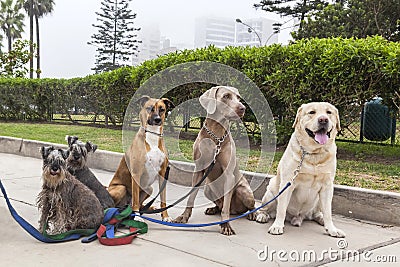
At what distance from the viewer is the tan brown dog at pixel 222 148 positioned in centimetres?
434

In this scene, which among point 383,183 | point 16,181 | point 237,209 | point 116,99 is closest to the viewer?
point 237,209

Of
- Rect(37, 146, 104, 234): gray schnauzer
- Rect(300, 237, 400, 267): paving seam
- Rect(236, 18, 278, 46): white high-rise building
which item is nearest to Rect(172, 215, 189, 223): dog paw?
Rect(37, 146, 104, 234): gray schnauzer

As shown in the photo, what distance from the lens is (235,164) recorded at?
462 cm

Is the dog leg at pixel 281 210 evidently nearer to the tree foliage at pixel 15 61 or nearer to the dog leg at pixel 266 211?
the dog leg at pixel 266 211

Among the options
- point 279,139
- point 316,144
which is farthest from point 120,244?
point 279,139

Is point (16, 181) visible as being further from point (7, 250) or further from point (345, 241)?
point (345, 241)

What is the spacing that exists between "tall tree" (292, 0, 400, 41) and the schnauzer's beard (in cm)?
2490

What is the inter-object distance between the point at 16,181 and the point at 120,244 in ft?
12.2

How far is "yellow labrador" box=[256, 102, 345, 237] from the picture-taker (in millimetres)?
4289

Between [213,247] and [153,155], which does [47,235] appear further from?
[213,247]

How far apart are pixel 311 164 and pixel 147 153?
5.20 feet

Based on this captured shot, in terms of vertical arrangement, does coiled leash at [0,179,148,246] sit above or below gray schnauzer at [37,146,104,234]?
below

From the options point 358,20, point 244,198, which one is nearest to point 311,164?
point 244,198

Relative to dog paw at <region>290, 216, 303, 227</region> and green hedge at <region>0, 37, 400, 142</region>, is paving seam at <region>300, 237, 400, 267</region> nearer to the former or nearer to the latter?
dog paw at <region>290, 216, 303, 227</region>
